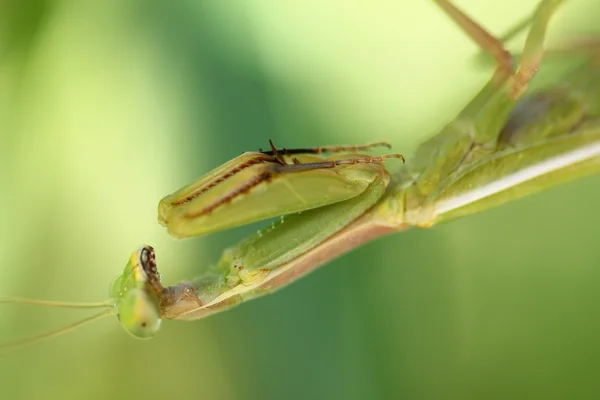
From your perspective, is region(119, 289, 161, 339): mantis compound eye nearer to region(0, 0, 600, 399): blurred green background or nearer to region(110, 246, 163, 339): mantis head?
region(110, 246, 163, 339): mantis head

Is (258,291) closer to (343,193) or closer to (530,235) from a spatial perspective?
(343,193)

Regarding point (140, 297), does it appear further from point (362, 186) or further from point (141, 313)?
point (362, 186)

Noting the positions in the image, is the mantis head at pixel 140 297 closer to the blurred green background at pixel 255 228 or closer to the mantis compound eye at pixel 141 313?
the mantis compound eye at pixel 141 313

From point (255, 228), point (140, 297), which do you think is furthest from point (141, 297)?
point (255, 228)

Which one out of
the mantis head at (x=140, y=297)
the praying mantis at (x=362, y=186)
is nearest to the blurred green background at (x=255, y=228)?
the praying mantis at (x=362, y=186)

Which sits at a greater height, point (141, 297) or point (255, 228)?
point (255, 228)
